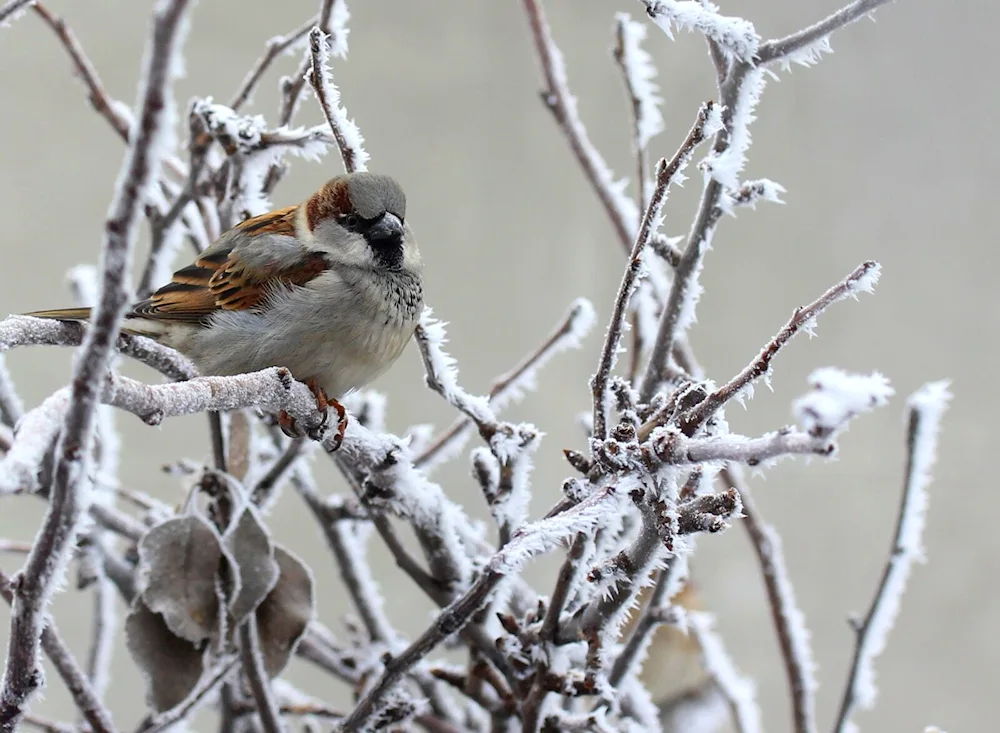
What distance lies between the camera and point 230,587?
27.8 inches

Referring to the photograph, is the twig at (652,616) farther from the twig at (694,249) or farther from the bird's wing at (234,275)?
the bird's wing at (234,275)

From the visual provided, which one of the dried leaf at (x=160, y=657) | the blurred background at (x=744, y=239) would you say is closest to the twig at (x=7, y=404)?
the dried leaf at (x=160, y=657)

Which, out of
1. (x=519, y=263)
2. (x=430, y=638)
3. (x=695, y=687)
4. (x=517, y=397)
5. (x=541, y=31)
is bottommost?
(x=430, y=638)

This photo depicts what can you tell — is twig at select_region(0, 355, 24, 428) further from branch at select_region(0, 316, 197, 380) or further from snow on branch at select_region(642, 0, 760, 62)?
snow on branch at select_region(642, 0, 760, 62)

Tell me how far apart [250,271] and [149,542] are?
0.31 meters

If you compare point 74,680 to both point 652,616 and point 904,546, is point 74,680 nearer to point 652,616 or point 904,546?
Answer: point 652,616

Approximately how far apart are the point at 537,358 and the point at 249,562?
0.31 m

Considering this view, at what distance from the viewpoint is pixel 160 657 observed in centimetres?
70

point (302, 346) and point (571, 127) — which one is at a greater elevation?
point (571, 127)

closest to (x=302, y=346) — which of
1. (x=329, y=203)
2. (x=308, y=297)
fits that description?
(x=308, y=297)

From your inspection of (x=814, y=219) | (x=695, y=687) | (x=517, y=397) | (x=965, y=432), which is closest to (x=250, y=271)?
(x=517, y=397)

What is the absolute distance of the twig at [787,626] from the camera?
81cm

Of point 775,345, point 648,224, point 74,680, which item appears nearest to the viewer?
point 775,345

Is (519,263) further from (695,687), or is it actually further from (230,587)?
(230,587)
